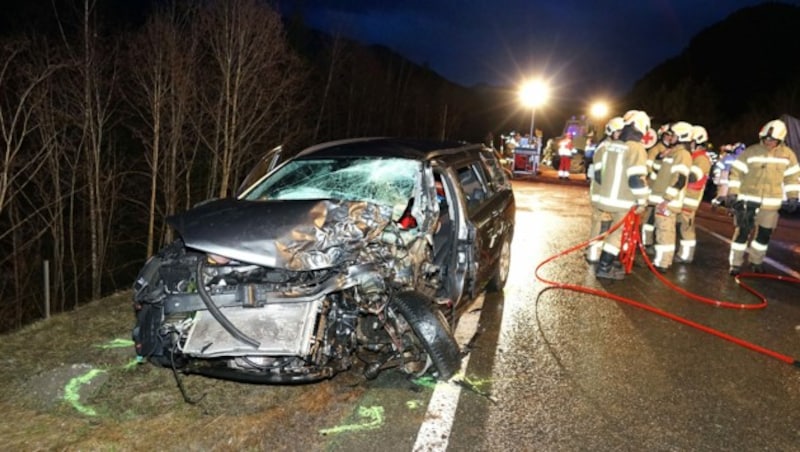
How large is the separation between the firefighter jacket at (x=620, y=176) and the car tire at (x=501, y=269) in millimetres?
1522

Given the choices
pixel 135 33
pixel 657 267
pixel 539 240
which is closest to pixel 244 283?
pixel 657 267

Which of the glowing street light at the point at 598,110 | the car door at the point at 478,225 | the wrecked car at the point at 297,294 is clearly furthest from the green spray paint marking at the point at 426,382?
the glowing street light at the point at 598,110

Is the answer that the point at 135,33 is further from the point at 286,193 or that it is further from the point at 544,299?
the point at 544,299

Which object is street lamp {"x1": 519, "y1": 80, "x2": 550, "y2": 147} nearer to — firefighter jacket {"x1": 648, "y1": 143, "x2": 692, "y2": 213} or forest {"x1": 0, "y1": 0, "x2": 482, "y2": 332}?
forest {"x1": 0, "y1": 0, "x2": 482, "y2": 332}

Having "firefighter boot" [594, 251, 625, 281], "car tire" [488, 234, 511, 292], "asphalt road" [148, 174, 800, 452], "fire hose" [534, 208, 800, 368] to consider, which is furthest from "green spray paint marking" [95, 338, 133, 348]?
"firefighter boot" [594, 251, 625, 281]

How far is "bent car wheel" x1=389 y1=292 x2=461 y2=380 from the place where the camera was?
11.2 ft

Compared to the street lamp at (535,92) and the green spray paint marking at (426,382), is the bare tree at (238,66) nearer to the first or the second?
the green spray paint marking at (426,382)

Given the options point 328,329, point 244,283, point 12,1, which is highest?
point 12,1

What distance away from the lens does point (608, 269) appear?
679cm

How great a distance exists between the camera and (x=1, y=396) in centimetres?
330

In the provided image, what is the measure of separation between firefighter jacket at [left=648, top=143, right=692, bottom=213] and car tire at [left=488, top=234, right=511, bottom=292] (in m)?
2.47

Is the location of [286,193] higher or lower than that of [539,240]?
higher

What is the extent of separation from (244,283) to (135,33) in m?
11.0

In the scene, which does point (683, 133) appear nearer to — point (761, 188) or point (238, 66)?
point (761, 188)
